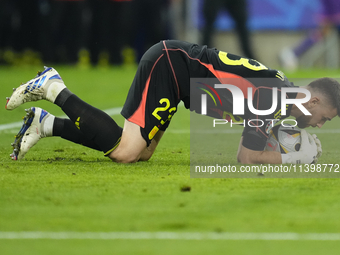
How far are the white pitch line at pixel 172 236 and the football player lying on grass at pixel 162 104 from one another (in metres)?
1.30

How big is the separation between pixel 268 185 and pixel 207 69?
2.82 feet

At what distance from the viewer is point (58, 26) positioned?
41.4ft

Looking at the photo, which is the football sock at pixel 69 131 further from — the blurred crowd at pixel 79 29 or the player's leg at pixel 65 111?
the blurred crowd at pixel 79 29

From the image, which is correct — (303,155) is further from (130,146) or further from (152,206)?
(152,206)

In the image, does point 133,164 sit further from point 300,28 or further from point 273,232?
point 300,28

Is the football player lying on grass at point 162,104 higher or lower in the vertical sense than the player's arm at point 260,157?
higher

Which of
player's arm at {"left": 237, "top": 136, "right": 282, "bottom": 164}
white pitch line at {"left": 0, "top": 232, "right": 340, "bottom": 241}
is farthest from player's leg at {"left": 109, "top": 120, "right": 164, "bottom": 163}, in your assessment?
white pitch line at {"left": 0, "top": 232, "right": 340, "bottom": 241}

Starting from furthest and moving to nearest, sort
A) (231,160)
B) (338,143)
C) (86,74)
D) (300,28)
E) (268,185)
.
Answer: (300,28) → (86,74) → (338,143) → (231,160) → (268,185)

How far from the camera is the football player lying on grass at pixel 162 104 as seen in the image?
3.43m

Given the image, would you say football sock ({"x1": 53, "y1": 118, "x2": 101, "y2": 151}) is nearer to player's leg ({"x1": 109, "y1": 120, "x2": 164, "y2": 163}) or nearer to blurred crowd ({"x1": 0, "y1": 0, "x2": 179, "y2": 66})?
player's leg ({"x1": 109, "y1": 120, "x2": 164, "y2": 163})

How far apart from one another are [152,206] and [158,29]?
441 inches

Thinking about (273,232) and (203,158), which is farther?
(203,158)

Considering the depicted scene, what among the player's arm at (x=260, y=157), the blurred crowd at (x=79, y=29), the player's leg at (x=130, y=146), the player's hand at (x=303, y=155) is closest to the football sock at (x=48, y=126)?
the player's leg at (x=130, y=146)

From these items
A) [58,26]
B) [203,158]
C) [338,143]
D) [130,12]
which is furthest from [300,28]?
[203,158]
